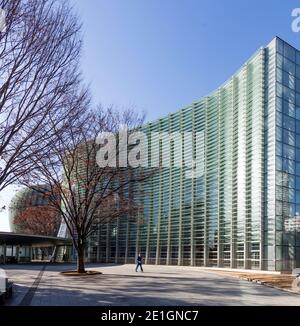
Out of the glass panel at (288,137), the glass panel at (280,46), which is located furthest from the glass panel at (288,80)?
the glass panel at (288,137)

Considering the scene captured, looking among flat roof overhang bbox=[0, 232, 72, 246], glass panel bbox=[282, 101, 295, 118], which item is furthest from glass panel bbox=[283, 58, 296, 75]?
flat roof overhang bbox=[0, 232, 72, 246]

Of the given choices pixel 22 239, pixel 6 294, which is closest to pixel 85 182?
pixel 6 294

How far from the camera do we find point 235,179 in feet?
157

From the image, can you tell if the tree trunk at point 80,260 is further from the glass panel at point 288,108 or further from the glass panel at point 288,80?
the glass panel at point 288,80

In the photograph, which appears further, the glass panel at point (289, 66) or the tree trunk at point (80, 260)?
the glass panel at point (289, 66)

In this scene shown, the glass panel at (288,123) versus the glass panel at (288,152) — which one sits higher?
the glass panel at (288,123)

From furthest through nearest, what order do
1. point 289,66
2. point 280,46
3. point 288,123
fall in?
point 289,66 < point 280,46 < point 288,123

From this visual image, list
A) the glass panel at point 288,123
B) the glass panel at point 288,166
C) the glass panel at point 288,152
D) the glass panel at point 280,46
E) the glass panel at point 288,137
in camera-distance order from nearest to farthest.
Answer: the glass panel at point 288,166 < the glass panel at point 288,152 < the glass panel at point 288,137 < the glass panel at point 288,123 < the glass panel at point 280,46

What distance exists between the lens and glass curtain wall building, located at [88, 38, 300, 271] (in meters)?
42.6

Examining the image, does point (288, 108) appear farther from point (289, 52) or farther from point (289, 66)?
point (289, 52)

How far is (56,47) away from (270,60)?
34.6m

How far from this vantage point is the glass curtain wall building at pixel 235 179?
4262 centimetres

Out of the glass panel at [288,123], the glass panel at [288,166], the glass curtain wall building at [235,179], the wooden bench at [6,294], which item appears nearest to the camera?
the wooden bench at [6,294]
